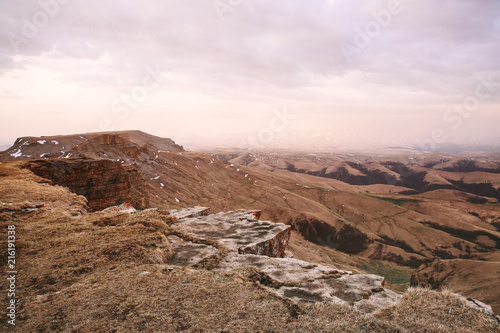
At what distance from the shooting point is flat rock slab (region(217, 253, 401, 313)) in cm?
646

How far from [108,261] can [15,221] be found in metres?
5.89

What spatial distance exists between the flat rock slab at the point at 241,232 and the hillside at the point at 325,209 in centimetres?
2311

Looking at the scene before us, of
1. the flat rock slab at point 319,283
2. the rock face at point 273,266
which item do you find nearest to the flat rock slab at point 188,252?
the rock face at point 273,266

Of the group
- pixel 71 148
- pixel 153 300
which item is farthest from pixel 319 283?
pixel 71 148

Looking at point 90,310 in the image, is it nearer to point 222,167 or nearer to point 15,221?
point 15,221

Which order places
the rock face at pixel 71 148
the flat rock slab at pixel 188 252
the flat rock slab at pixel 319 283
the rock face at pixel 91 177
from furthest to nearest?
1. the rock face at pixel 71 148
2. the rock face at pixel 91 177
3. the flat rock slab at pixel 188 252
4. the flat rock slab at pixel 319 283

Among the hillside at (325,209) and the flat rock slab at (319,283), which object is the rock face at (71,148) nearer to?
the hillside at (325,209)

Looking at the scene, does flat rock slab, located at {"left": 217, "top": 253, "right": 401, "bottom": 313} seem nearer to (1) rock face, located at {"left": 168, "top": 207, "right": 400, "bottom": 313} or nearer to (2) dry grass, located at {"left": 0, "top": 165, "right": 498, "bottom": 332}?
(1) rock face, located at {"left": 168, "top": 207, "right": 400, "bottom": 313}

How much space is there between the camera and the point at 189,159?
3844 inches

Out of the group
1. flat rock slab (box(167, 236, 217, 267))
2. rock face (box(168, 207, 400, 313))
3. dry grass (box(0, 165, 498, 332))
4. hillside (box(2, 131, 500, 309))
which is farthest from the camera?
hillside (box(2, 131, 500, 309))

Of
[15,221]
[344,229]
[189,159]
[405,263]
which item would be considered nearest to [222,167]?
[189,159]

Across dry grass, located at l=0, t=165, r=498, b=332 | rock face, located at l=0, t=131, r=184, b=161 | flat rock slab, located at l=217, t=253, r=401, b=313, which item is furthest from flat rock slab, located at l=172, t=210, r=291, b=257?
rock face, located at l=0, t=131, r=184, b=161

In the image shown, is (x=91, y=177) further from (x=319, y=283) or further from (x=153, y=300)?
(x=319, y=283)

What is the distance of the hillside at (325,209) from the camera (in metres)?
51.7
